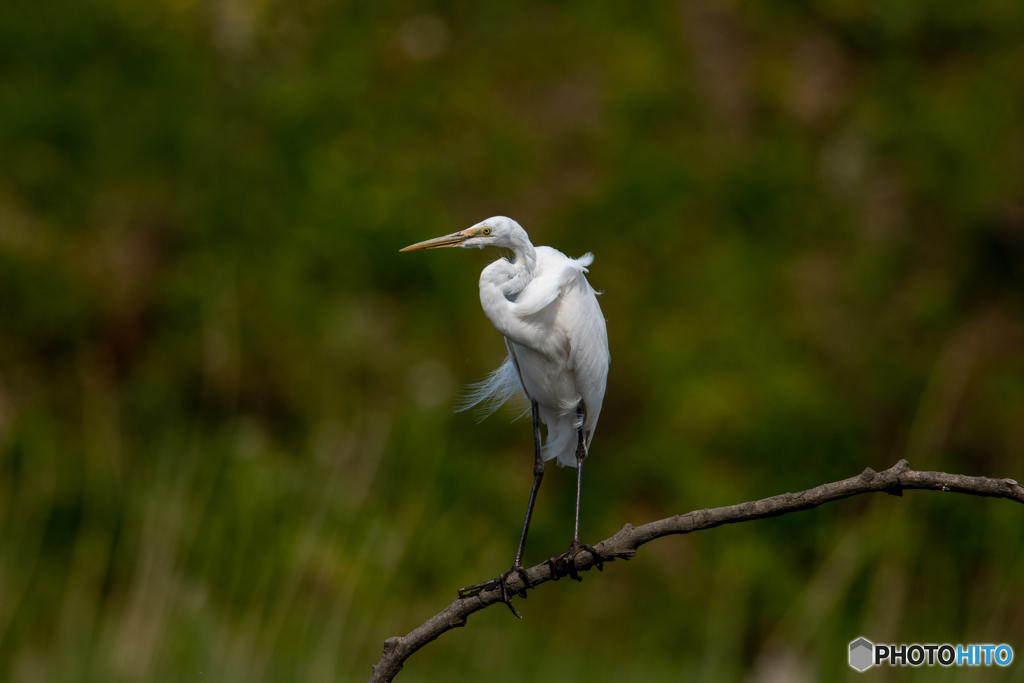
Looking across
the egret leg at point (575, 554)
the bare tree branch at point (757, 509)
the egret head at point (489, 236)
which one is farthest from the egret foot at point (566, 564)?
the egret head at point (489, 236)

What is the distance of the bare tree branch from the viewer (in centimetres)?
97

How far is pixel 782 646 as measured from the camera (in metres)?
3.37

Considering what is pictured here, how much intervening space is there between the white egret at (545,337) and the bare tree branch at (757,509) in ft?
0.89

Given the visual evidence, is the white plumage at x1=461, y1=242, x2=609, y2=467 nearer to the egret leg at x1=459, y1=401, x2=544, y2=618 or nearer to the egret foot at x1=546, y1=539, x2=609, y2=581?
the egret leg at x1=459, y1=401, x2=544, y2=618

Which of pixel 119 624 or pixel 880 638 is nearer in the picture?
pixel 880 638

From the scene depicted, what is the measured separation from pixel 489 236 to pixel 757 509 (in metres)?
0.72

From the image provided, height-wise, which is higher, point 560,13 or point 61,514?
point 560,13

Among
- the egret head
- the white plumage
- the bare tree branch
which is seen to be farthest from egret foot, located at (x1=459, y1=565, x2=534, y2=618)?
the egret head

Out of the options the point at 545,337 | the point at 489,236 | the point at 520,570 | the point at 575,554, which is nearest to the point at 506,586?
the point at 520,570

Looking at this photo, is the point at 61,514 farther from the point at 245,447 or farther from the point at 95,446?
the point at 245,447

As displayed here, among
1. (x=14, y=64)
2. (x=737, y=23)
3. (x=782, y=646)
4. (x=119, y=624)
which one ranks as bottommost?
(x=119, y=624)

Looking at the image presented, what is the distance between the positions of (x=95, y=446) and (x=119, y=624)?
2.48 ft

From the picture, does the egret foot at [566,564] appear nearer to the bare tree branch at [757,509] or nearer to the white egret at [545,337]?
the white egret at [545,337]

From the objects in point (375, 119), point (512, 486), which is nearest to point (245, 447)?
point (512, 486)
